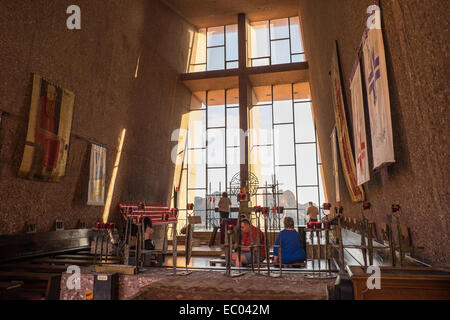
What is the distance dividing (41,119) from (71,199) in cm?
189

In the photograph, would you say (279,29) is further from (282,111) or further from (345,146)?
(345,146)

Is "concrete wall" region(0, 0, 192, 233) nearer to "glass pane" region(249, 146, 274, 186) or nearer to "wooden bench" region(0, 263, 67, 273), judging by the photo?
"wooden bench" region(0, 263, 67, 273)

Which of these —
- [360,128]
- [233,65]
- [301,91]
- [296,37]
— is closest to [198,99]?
[233,65]

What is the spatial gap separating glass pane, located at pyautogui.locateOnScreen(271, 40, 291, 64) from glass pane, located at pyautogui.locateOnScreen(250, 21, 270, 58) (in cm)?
30

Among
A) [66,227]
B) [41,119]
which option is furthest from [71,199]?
[41,119]

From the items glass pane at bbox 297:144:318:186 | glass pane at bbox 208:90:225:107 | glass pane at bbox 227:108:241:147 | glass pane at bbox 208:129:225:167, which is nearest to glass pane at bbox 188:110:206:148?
glass pane at bbox 208:129:225:167

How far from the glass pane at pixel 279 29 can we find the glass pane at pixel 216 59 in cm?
226

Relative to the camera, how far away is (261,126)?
13.6 metres

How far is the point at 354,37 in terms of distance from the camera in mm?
3965

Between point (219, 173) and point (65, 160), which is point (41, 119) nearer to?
point (65, 160)

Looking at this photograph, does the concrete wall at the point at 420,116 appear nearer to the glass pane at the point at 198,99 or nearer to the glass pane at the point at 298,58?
the glass pane at the point at 298,58

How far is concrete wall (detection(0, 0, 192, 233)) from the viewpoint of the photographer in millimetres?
5257

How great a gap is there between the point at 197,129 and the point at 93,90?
6.96m
